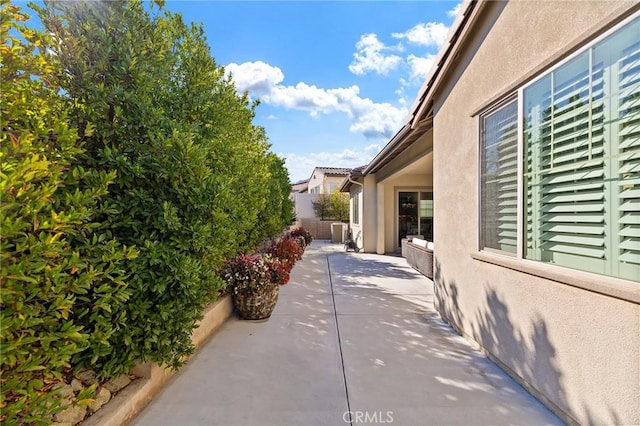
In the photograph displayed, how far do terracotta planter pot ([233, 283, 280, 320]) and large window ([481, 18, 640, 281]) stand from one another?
367 cm

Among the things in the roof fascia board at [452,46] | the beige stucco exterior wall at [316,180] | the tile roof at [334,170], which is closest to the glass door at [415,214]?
the roof fascia board at [452,46]

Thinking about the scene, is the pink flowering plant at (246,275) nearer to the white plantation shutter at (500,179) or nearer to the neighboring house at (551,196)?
the neighboring house at (551,196)

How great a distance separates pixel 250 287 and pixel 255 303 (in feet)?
0.96

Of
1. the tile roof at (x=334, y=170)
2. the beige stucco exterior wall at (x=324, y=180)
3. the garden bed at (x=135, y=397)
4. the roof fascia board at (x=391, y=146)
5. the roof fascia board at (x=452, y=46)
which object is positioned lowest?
the garden bed at (x=135, y=397)

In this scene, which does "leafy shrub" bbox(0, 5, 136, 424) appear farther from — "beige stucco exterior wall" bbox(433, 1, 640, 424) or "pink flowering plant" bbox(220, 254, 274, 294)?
"beige stucco exterior wall" bbox(433, 1, 640, 424)

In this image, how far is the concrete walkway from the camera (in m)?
2.69

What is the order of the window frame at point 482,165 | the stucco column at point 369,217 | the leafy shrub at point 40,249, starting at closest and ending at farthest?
the leafy shrub at point 40,249 < the window frame at point 482,165 < the stucco column at point 369,217

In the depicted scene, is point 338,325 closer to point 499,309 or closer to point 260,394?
point 260,394

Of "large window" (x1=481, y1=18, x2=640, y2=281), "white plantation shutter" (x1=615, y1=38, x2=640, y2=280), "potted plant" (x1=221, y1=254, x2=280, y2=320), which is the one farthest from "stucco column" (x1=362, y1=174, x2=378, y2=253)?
"white plantation shutter" (x1=615, y1=38, x2=640, y2=280)

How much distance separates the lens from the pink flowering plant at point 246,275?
5.01 meters

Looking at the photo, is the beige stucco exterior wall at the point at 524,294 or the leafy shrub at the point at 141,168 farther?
the leafy shrub at the point at 141,168

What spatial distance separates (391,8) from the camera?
5977 mm

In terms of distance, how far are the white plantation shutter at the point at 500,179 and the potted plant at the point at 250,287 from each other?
3.46 metres

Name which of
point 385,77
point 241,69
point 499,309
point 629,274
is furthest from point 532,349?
point 385,77
